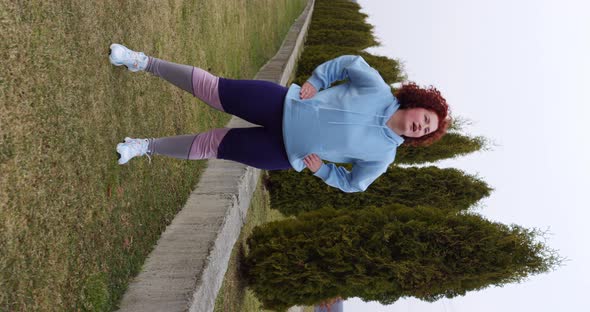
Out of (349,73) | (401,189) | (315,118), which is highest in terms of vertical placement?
(349,73)

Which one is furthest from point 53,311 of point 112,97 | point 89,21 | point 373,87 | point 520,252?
point 520,252

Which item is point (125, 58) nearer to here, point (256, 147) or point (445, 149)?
point (256, 147)

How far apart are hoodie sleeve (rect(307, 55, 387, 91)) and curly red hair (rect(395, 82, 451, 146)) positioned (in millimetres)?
187

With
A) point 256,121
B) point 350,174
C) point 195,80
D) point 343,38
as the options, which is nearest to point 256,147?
point 256,121

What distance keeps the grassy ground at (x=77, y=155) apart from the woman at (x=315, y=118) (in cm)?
30

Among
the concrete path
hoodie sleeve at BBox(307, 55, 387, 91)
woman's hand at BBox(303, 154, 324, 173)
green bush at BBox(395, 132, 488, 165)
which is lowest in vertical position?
green bush at BBox(395, 132, 488, 165)

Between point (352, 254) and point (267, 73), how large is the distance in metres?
5.93

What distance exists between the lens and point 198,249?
4.43 meters

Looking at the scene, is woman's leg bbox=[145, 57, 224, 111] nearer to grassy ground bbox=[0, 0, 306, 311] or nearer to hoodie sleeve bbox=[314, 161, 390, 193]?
grassy ground bbox=[0, 0, 306, 311]

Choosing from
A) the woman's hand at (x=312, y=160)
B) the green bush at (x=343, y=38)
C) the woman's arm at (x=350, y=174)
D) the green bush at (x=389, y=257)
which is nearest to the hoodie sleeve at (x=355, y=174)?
the woman's arm at (x=350, y=174)

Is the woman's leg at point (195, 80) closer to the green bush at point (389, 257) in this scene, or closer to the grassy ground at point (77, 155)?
the grassy ground at point (77, 155)

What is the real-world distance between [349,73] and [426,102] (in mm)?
635

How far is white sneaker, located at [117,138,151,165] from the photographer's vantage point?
12.6 feet

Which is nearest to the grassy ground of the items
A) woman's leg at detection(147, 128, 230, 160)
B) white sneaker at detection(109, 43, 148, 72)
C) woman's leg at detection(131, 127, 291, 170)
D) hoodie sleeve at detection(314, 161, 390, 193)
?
white sneaker at detection(109, 43, 148, 72)
